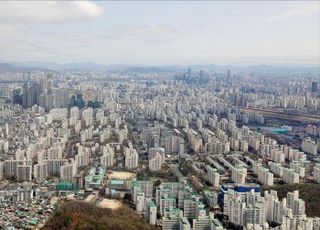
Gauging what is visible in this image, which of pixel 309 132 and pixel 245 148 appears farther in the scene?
pixel 309 132

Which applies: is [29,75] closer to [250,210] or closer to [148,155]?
[148,155]

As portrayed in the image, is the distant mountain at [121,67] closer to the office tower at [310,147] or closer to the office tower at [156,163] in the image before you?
the office tower at [156,163]

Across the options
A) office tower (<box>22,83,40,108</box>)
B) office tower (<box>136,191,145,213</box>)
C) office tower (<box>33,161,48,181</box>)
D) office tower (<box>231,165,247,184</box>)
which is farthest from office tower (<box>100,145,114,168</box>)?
office tower (<box>22,83,40,108</box>)

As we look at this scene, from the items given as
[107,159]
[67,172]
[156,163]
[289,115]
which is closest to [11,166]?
[67,172]

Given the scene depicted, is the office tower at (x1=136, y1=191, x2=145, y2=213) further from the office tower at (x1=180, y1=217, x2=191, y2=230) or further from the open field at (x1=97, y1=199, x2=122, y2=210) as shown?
the office tower at (x1=180, y1=217, x2=191, y2=230)

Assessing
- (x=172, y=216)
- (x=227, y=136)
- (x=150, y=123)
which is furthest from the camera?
(x=150, y=123)

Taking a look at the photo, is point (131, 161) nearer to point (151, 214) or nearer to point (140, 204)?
point (140, 204)

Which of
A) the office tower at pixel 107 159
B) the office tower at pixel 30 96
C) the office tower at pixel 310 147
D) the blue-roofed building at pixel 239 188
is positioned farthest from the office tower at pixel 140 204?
the office tower at pixel 30 96

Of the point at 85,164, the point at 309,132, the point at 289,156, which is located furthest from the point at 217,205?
the point at 309,132
